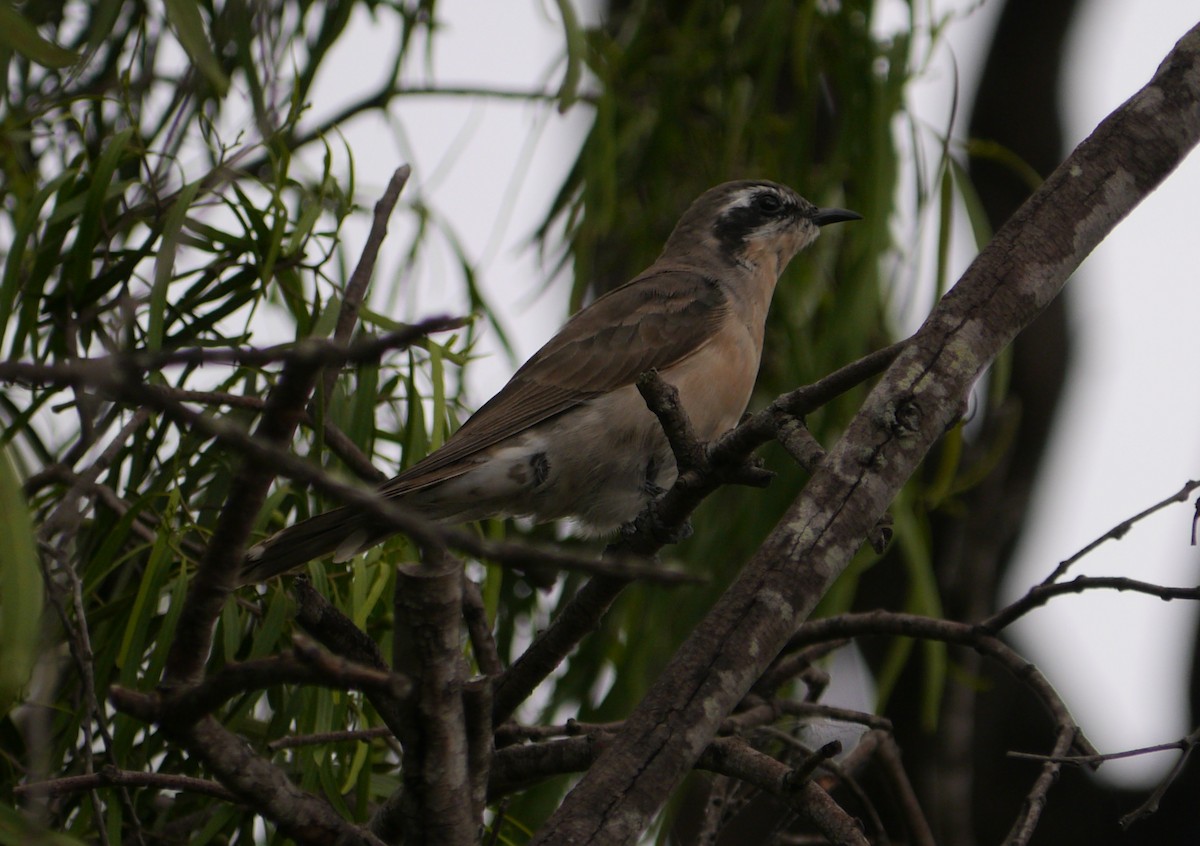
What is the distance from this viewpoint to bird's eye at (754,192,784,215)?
4.14 meters

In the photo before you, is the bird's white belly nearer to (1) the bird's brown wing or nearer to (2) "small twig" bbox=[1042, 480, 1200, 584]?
(1) the bird's brown wing

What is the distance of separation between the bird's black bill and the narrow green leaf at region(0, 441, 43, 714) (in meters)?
2.94

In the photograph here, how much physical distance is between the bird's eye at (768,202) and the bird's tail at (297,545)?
2.00 metres

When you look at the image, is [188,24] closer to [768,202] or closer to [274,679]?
[274,679]

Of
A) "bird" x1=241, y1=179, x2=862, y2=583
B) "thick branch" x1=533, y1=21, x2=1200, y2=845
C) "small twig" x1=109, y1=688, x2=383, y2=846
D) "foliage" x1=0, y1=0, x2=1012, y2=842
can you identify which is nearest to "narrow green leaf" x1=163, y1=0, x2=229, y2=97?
"foliage" x1=0, y1=0, x2=1012, y2=842

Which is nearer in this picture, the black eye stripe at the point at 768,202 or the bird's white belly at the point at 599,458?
the bird's white belly at the point at 599,458

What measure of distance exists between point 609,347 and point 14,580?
2.52 metres

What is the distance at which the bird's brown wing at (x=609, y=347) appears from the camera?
3527 millimetres

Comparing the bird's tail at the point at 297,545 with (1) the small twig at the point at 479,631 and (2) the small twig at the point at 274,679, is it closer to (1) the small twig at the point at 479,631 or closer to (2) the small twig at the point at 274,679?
(1) the small twig at the point at 479,631

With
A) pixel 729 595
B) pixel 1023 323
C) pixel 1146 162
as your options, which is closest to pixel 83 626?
pixel 729 595

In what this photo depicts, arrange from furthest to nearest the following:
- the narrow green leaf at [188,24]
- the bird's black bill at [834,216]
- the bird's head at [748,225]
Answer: the bird's head at [748,225] → the bird's black bill at [834,216] → the narrow green leaf at [188,24]

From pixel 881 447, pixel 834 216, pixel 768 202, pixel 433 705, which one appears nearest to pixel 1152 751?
pixel 881 447

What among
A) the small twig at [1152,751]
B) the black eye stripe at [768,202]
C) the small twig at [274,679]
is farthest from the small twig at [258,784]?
the black eye stripe at [768,202]

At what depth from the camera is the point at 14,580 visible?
4.39 feet
